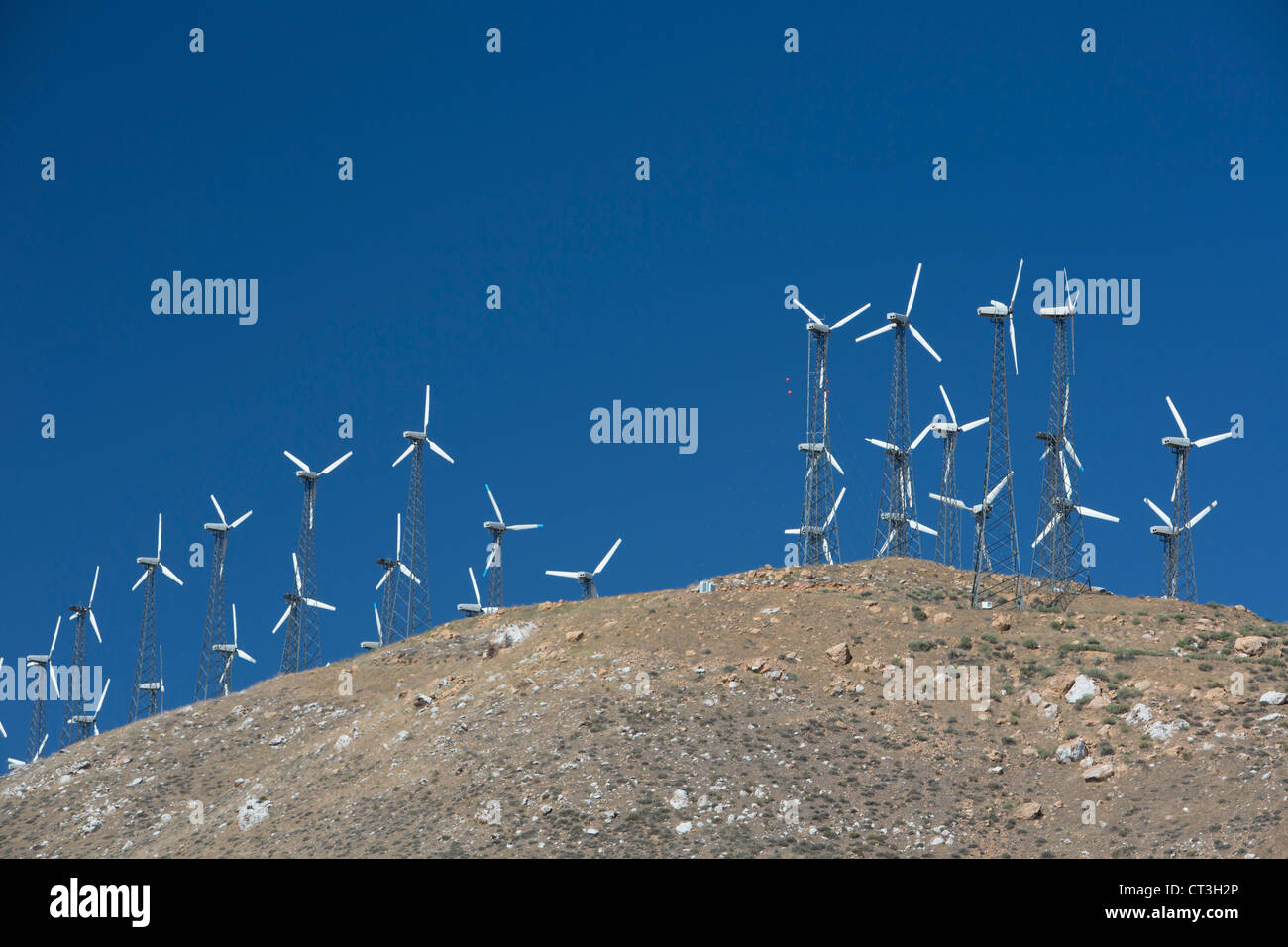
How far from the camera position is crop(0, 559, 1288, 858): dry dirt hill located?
56500 mm

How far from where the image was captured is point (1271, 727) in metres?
59.3

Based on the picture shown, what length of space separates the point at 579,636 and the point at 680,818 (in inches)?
832

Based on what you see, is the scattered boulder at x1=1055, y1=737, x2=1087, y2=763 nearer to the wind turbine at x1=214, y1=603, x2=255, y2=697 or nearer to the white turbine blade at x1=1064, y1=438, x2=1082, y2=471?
the white turbine blade at x1=1064, y1=438, x2=1082, y2=471

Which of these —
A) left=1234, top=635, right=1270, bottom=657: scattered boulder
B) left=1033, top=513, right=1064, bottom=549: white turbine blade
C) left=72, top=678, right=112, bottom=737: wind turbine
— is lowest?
left=72, top=678, right=112, bottom=737: wind turbine

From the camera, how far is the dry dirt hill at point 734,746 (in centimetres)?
5650

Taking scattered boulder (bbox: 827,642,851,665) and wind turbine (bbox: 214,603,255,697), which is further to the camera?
wind turbine (bbox: 214,603,255,697)

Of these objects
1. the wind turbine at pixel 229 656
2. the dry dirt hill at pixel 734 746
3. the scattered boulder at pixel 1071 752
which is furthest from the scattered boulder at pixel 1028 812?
the wind turbine at pixel 229 656

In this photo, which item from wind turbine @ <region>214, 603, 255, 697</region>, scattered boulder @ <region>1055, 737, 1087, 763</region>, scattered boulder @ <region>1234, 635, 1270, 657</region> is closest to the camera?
scattered boulder @ <region>1055, 737, 1087, 763</region>

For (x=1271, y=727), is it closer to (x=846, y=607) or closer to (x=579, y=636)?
(x=846, y=607)

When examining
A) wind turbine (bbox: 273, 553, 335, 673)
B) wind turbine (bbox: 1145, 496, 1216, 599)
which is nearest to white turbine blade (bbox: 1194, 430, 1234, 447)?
wind turbine (bbox: 1145, 496, 1216, 599)

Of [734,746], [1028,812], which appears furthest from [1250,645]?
[734,746]

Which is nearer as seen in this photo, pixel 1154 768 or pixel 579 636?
pixel 1154 768

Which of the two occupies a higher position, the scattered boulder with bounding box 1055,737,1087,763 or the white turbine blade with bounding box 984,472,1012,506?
the white turbine blade with bounding box 984,472,1012,506
